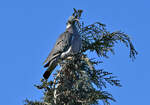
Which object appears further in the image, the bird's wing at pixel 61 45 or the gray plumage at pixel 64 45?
the bird's wing at pixel 61 45

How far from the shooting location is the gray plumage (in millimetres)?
7207

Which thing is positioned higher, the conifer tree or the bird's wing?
the bird's wing

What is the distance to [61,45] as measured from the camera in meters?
7.73

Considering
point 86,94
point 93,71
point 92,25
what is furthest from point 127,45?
point 86,94

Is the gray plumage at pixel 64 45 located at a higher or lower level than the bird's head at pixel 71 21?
lower

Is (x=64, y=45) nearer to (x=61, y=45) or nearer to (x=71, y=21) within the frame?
(x=61, y=45)

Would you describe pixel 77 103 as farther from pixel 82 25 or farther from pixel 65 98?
pixel 82 25

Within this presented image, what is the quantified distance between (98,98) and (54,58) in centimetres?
224

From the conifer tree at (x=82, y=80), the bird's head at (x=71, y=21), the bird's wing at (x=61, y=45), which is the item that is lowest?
the conifer tree at (x=82, y=80)

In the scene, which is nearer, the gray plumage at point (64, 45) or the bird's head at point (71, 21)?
the gray plumage at point (64, 45)

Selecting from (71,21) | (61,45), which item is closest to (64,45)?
(61,45)

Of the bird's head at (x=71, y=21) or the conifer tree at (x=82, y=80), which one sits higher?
the bird's head at (x=71, y=21)

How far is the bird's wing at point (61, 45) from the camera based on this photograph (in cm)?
761

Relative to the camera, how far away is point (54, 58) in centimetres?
751
